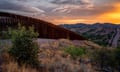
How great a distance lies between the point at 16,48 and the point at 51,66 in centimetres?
183

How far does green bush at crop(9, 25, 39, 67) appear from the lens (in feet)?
50.4

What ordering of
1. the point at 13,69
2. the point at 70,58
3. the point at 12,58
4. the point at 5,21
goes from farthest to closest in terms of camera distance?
the point at 5,21, the point at 70,58, the point at 12,58, the point at 13,69

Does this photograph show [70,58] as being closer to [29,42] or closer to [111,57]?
[111,57]

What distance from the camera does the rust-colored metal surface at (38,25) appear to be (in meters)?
28.7

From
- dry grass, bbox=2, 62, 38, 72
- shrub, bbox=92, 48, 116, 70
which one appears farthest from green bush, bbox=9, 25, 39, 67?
shrub, bbox=92, 48, 116, 70

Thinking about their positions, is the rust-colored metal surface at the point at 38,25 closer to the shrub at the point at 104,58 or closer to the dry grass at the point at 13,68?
the shrub at the point at 104,58

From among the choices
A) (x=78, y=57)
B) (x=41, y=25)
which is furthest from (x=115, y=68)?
(x=41, y=25)

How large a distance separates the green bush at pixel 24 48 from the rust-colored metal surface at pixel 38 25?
495 inches

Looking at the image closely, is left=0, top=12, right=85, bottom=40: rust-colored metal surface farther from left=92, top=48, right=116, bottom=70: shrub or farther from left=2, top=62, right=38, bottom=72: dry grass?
left=2, top=62, right=38, bottom=72: dry grass

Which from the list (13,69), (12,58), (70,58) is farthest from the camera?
(70,58)

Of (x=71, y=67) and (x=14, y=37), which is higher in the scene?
(x=14, y=37)

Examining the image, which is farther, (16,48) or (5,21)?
(5,21)

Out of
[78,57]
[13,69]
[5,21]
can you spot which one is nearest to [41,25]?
[5,21]

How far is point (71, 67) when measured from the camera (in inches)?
625
